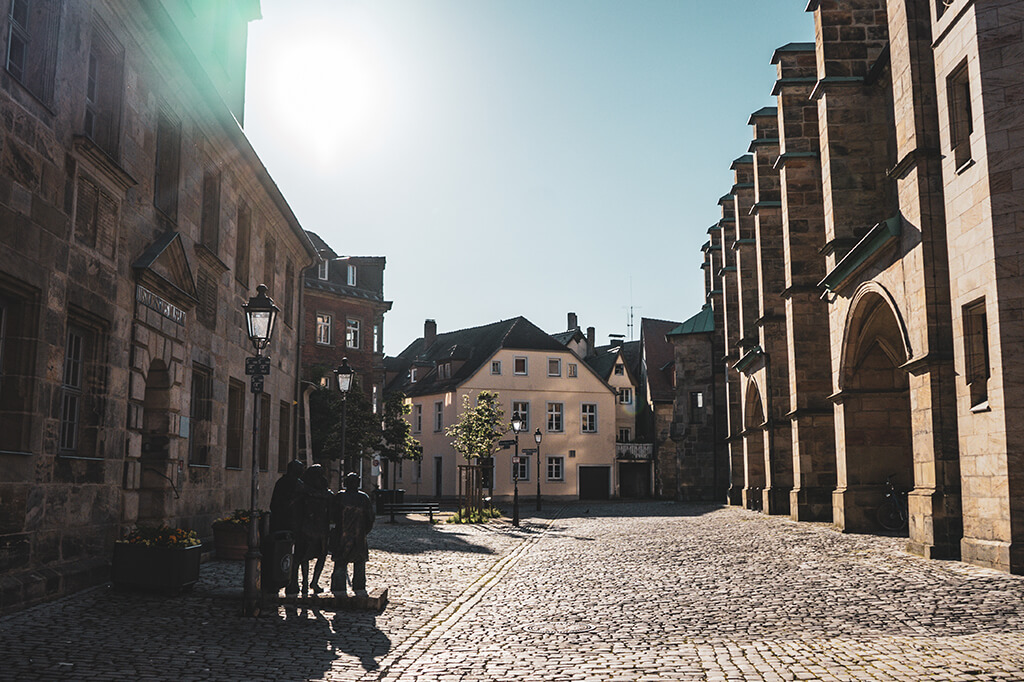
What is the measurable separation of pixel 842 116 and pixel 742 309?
42.1 feet

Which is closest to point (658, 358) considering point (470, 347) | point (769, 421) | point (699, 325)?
point (470, 347)

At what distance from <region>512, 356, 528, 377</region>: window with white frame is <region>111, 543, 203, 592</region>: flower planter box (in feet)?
151

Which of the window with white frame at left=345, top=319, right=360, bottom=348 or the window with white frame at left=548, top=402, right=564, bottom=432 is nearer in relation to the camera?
the window with white frame at left=345, top=319, right=360, bottom=348

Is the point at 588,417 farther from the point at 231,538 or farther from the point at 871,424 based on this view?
the point at 231,538

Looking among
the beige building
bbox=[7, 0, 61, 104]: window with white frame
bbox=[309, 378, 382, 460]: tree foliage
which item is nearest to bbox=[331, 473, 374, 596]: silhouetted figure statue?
bbox=[7, 0, 61, 104]: window with white frame

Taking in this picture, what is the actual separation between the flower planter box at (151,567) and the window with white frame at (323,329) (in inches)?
1384

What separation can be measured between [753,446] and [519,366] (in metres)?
25.1

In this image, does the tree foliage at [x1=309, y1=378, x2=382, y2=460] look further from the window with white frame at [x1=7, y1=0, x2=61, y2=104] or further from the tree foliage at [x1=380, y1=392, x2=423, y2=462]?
the window with white frame at [x1=7, y1=0, x2=61, y2=104]

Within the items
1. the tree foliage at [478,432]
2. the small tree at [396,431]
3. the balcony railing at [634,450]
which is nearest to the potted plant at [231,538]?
the small tree at [396,431]

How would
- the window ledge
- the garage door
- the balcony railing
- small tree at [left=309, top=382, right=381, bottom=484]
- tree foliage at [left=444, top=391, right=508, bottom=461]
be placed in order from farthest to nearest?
the balcony railing, the garage door, tree foliage at [left=444, top=391, right=508, bottom=461], small tree at [left=309, top=382, right=381, bottom=484], the window ledge

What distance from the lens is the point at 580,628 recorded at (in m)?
8.98

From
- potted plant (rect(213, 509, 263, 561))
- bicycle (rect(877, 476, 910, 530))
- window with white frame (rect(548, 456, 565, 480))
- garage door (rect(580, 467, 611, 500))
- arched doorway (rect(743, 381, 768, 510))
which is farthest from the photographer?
garage door (rect(580, 467, 611, 500))

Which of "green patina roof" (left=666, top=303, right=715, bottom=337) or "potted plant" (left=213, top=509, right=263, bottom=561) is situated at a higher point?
"green patina roof" (left=666, top=303, right=715, bottom=337)

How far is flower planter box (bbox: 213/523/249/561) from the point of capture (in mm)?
14570
